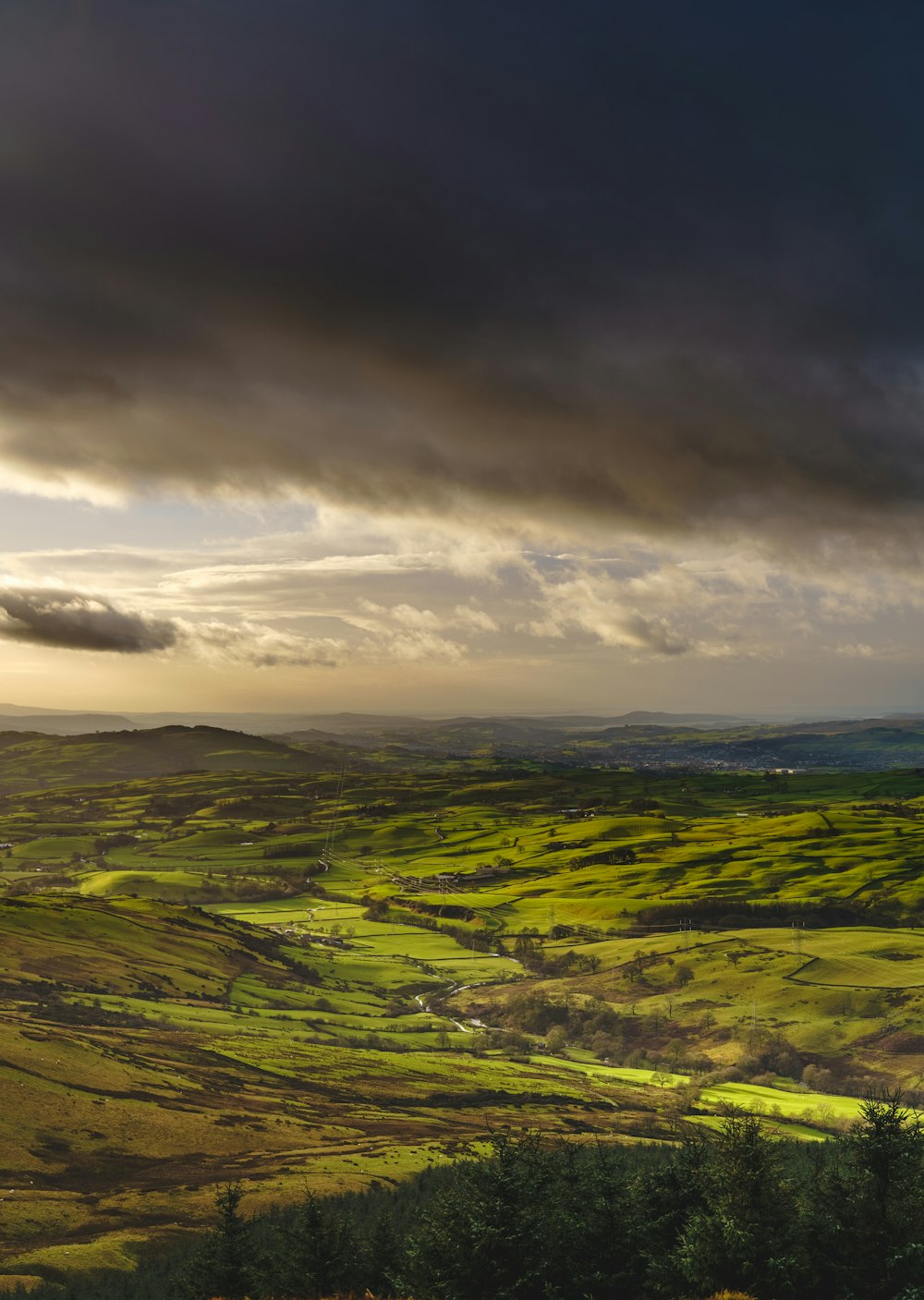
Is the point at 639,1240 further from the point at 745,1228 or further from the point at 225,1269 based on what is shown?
the point at 225,1269

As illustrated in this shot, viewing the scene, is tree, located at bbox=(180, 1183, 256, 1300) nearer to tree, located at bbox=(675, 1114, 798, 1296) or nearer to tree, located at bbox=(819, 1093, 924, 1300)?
tree, located at bbox=(675, 1114, 798, 1296)

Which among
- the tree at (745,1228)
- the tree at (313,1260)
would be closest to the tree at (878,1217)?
the tree at (745,1228)

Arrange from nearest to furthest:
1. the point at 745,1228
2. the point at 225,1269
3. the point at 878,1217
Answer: the point at 745,1228, the point at 878,1217, the point at 225,1269

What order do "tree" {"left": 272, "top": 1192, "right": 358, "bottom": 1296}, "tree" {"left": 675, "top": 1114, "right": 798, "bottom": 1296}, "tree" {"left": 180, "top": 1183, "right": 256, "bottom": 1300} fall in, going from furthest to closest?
"tree" {"left": 180, "top": 1183, "right": 256, "bottom": 1300}
"tree" {"left": 272, "top": 1192, "right": 358, "bottom": 1296}
"tree" {"left": 675, "top": 1114, "right": 798, "bottom": 1296}

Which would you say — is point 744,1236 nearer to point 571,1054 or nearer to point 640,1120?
point 640,1120

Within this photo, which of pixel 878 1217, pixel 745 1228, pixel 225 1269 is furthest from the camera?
pixel 225 1269

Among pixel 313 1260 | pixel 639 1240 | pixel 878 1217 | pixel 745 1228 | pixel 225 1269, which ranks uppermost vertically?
pixel 745 1228

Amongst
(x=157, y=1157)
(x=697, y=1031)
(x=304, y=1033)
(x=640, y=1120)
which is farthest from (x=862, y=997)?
(x=157, y=1157)

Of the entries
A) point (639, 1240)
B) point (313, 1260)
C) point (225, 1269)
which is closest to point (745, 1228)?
point (639, 1240)

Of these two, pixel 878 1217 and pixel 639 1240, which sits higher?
pixel 878 1217

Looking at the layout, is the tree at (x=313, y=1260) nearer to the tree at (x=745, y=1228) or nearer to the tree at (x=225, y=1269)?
the tree at (x=225, y=1269)

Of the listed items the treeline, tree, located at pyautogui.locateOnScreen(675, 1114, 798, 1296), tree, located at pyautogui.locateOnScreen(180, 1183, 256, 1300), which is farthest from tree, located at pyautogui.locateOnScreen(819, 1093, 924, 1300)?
tree, located at pyautogui.locateOnScreen(180, 1183, 256, 1300)
